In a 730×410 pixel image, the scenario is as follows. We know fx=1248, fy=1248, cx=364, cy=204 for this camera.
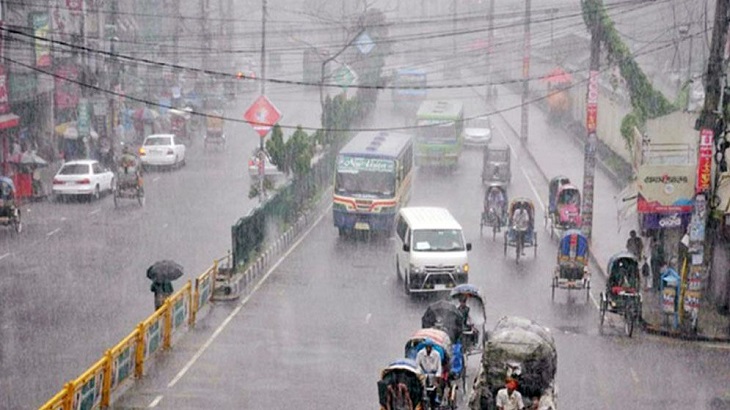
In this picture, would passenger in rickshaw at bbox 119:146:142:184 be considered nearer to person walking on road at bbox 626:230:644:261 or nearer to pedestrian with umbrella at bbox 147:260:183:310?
pedestrian with umbrella at bbox 147:260:183:310

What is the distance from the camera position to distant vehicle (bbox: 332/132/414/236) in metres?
39.0

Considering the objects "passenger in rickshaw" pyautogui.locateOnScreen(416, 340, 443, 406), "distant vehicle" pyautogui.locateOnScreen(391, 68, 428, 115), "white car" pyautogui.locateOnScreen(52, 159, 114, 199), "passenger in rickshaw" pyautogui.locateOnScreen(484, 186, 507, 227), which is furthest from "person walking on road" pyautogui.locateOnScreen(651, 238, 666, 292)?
"distant vehicle" pyautogui.locateOnScreen(391, 68, 428, 115)

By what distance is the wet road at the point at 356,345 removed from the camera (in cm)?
2192

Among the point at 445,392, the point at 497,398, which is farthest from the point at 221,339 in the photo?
the point at 497,398

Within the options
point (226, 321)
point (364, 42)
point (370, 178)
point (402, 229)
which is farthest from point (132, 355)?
point (364, 42)

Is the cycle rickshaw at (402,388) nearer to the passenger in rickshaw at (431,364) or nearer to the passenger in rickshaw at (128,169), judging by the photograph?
the passenger in rickshaw at (431,364)

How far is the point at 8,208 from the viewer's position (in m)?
37.4

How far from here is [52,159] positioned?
5550 centimetres

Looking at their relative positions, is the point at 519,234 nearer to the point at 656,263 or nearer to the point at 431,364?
the point at 656,263

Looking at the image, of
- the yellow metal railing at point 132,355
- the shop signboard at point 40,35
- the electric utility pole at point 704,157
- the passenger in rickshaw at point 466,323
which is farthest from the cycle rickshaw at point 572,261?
the shop signboard at point 40,35

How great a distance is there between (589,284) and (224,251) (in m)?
11.0

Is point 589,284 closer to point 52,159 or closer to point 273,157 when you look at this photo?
point 273,157

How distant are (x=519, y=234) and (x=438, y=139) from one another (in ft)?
67.8

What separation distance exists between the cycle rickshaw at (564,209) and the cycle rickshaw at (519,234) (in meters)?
2.35
